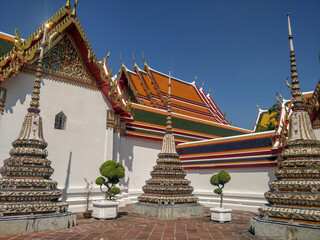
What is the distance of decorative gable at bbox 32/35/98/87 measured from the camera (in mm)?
8792

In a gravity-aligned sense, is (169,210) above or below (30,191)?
below

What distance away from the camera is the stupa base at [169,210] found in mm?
7223

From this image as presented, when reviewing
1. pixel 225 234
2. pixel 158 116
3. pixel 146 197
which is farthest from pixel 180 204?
pixel 158 116

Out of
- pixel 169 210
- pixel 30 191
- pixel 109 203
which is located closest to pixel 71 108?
pixel 109 203

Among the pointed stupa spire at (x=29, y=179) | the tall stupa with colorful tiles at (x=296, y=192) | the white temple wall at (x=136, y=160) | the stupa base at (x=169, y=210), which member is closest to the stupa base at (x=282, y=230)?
the tall stupa with colorful tiles at (x=296, y=192)

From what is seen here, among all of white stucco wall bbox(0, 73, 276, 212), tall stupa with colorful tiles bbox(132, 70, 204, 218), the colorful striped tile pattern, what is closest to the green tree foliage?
the colorful striped tile pattern

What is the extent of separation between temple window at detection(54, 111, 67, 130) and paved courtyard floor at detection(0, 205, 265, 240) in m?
3.44

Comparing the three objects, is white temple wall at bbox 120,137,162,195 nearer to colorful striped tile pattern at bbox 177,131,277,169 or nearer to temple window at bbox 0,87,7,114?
colorful striped tile pattern at bbox 177,131,277,169

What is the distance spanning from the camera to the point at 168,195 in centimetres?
757

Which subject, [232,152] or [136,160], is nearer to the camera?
[232,152]

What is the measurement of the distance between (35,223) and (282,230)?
443cm

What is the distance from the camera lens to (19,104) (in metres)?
7.99

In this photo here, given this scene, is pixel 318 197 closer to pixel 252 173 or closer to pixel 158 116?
pixel 252 173

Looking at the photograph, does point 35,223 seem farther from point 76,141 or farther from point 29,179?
point 76,141
